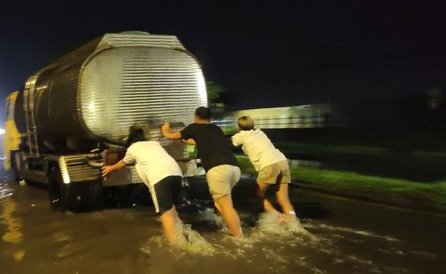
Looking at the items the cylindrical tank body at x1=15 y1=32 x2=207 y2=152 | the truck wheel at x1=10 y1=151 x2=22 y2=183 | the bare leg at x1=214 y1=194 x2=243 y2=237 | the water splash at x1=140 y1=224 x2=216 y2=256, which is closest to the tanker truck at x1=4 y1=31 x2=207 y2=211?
the cylindrical tank body at x1=15 y1=32 x2=207 y2=152

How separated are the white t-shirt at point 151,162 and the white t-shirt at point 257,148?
41.1 inches

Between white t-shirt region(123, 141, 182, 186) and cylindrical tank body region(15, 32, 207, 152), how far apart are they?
2.08 metres

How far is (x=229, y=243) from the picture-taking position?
6.66 meters

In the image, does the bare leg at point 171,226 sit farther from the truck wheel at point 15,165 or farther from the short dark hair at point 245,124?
the truck wheel at point 15,165

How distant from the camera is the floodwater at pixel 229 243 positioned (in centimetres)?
584

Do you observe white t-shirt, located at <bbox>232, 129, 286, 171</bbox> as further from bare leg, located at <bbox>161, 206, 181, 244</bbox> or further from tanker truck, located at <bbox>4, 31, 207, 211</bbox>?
tanker truck, located at <bbox>4, 31, 207, 211</bbox>

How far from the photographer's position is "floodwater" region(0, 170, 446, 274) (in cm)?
584

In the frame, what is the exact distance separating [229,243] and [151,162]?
1.39m

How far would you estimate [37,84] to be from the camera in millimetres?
11406

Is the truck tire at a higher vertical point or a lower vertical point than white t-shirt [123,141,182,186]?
lower

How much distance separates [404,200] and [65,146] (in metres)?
6.40

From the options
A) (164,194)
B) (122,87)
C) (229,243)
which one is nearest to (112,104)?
(122,87)

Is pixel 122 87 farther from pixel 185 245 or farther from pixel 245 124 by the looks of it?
pixel 185 245

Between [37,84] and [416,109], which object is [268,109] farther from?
[37,84]
